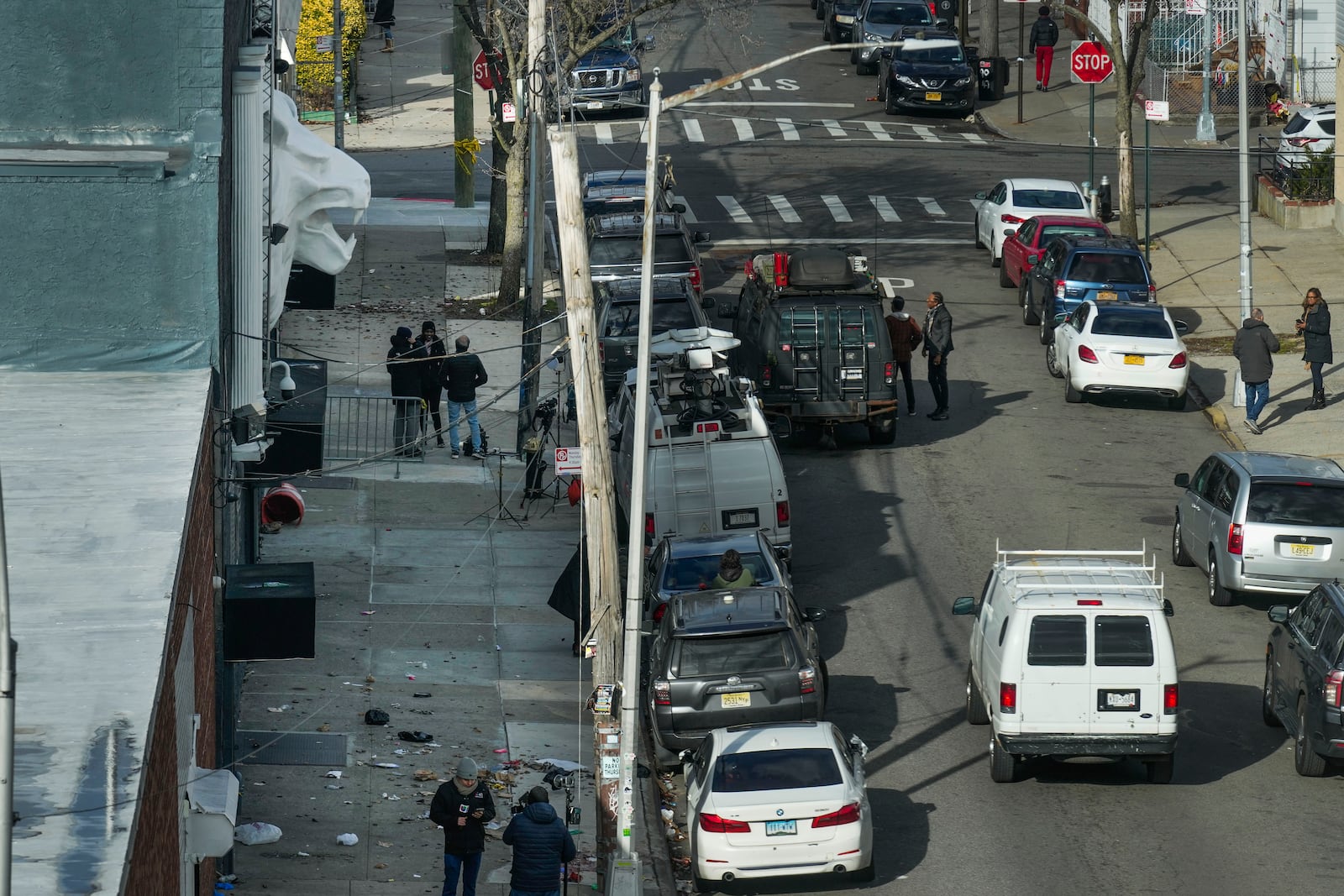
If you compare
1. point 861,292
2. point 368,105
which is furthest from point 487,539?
point 368,105

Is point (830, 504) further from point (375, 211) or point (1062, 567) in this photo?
point (375, 211)

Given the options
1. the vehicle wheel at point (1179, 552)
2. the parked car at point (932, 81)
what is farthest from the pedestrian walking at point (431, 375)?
the parked car at point (932, 81)

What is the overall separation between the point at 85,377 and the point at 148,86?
2438mm

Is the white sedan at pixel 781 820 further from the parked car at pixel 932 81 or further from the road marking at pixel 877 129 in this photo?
the parked car at pixel 932 81

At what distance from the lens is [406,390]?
29.1 meters

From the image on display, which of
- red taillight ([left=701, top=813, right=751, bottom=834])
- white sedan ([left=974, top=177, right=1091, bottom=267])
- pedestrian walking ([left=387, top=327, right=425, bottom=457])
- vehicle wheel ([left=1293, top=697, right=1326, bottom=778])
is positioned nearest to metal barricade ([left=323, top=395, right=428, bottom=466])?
pedestrian walking ([left=387, top=327, right=425, bottom=457])

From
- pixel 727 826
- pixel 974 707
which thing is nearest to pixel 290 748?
pixel 727 826

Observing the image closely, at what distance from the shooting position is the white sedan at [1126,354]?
29.7 m

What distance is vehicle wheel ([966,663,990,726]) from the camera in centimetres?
1958

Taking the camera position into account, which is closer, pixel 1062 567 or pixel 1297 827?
pixel 1297 827

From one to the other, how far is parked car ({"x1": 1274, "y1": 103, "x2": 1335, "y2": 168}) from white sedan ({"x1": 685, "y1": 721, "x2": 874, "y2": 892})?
29432 mm

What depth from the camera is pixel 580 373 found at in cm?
1706

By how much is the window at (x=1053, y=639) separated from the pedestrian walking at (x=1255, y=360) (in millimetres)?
12069

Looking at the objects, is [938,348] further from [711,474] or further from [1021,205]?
[1021,205]
